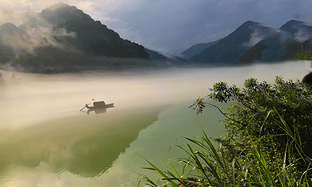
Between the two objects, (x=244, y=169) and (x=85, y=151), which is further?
(x=85, y=151)

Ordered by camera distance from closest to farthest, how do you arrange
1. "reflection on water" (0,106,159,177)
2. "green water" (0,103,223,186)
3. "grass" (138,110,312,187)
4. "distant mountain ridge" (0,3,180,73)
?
1. "grass" (138,110,312,187)
2. "green water" (0,103,223,186)
3. "reflection on water" (0,106,159,177)
4. "distant mountain ridge" (0,3,180,73)

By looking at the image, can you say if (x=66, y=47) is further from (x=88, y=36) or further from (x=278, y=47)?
(x=278, y=47)

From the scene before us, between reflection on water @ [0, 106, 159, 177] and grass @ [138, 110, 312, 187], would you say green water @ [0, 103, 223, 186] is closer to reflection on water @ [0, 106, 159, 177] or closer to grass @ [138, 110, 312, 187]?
reflection on water @ [0, 106, 159, 177]

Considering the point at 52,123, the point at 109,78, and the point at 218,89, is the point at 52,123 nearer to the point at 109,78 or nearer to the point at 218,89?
the point at 218,89

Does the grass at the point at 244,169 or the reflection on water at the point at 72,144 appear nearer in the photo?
the grass at the point at 244,169

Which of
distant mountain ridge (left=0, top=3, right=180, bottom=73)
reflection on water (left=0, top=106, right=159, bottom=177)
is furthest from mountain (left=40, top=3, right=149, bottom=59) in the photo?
reflection on water (left=0, top=106, right=159, bottom=177)

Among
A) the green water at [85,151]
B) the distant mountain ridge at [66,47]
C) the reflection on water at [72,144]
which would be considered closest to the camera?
the green water at [85,151]

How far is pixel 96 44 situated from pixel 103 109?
4988 inches

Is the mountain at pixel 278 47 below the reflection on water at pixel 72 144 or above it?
above

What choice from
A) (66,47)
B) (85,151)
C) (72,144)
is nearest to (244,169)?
(85,151)

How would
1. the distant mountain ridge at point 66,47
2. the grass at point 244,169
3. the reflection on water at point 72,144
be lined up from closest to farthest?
the grass at point 244,169, the reflection on water at point 72,144, the distant mountain ridge at point 66,47

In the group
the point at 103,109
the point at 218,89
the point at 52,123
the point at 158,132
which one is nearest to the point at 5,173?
the point at 158,132

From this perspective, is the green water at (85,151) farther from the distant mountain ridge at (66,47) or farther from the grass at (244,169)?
the distant mountain ridge at (66,47)

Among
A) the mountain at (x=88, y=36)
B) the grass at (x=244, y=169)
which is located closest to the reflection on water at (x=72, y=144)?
the grass at (x=244, y=169)
